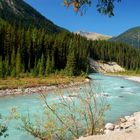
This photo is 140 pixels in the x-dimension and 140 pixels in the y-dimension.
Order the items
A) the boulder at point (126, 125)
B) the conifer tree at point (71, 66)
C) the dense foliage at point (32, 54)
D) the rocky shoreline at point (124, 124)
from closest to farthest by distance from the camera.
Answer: the rocky shoreline at point (124, 124) → the boulder at point (126, 125) → the dense foliage at point (32, 54) → the conifer tree at point (71, 66)


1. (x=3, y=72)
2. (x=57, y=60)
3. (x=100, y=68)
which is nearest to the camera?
(x=3, y=72)

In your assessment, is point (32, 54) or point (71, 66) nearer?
point (32, 54)

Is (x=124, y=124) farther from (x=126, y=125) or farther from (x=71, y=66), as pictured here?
(x=71, y=66)

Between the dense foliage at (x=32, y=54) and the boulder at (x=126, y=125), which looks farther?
the dense foliage at (x=32, y=54)

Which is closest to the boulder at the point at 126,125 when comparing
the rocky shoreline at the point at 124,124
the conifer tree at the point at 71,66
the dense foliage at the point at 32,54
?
the rocky shoreline at the point at 124,124

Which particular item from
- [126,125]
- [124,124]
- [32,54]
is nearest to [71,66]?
[32,54]

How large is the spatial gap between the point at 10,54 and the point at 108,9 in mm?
98678

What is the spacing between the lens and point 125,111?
151 ft

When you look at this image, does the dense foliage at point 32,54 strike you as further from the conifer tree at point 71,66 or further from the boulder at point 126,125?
the boulder at point 126,125

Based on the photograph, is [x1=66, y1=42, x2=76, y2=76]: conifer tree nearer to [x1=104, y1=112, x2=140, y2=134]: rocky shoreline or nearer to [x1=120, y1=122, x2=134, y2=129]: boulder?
[x1=104, y1=112, x2=140, y2=134]: rocky shoreline

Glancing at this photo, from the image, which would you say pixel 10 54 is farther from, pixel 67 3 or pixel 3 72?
pixel 67 3

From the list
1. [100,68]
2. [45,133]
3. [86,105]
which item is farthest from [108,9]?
[100,68]

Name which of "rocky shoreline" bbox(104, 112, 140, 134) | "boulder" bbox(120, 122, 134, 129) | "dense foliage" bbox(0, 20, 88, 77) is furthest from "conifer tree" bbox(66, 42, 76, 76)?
"boulder" bbox(120, 122, 134, 129)

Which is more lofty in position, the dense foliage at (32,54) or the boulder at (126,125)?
the dense foliage at (32,54)
